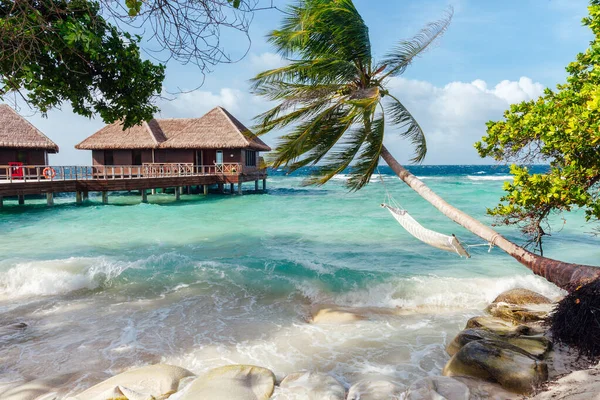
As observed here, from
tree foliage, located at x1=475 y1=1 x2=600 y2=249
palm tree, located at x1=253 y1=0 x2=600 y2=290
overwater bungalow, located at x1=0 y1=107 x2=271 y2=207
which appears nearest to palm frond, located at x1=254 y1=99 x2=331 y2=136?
palm tree, located at x1=253 y1=0 x2=600 y2=290

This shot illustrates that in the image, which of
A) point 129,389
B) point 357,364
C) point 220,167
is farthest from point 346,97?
point 220,167

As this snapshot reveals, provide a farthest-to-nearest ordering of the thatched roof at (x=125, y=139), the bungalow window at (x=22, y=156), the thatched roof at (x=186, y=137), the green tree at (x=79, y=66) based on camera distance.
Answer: the thatched roof at (x=125, y=139) → the thatched roof at (x=186, y=137) → the bungalow window at (x=22, y=156) → the green tree at (x=79, y=66)

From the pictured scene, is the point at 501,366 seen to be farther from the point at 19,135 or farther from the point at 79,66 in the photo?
the point at 19,135

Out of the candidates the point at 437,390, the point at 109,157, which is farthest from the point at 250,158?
the point at 437,390

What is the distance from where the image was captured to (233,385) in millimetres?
3441

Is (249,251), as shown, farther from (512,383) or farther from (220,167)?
(220,167)

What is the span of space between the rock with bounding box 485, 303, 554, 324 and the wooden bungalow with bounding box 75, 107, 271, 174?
18.1 meters

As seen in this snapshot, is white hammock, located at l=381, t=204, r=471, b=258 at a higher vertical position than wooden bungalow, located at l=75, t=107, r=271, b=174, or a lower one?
lower

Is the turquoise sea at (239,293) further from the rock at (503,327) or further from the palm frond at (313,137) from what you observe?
the palm frond at (313,137)

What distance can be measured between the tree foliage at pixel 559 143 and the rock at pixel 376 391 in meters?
2.11

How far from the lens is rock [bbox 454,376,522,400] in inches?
128

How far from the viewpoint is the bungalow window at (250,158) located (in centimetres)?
2452

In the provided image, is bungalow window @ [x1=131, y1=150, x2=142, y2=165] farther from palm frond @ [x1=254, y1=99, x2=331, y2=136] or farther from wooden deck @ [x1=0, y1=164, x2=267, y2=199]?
palm frond @ [x1=254, y1=99, x2=331, y2=136]

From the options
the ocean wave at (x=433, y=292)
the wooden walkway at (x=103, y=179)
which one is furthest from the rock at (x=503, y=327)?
the wooden walkway at (x=103, y=179)
